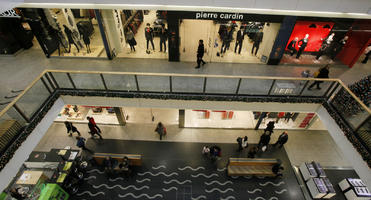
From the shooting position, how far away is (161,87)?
24.7ft

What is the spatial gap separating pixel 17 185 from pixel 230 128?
10.2m

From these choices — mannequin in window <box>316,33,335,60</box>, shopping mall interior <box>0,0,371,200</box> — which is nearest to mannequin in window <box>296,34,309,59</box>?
shopping mall interior <box>0,0,371,200</box>

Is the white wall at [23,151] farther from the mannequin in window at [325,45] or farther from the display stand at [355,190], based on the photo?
the mannequin in window at [325,45]

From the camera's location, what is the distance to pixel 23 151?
5.80 m

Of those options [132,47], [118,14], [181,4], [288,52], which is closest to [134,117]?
[132,47]

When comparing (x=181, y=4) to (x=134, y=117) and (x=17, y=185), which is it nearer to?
(x=134, y=117)

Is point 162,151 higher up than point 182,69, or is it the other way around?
point 182,69

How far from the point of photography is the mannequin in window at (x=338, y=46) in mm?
9859

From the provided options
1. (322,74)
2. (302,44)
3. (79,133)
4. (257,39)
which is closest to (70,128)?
(79,133)

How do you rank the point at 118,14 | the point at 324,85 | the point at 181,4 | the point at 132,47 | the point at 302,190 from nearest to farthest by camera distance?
the point at 181,4
the point at 324,85
the point at 302,190
the point at 118,14
the point at 132,47

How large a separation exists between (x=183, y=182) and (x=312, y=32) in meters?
10.2

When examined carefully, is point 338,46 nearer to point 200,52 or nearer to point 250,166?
point 200,52

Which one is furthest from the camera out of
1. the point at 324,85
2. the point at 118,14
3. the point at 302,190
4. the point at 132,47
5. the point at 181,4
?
the point at 132,47

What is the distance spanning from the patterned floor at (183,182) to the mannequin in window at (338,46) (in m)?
6.15
